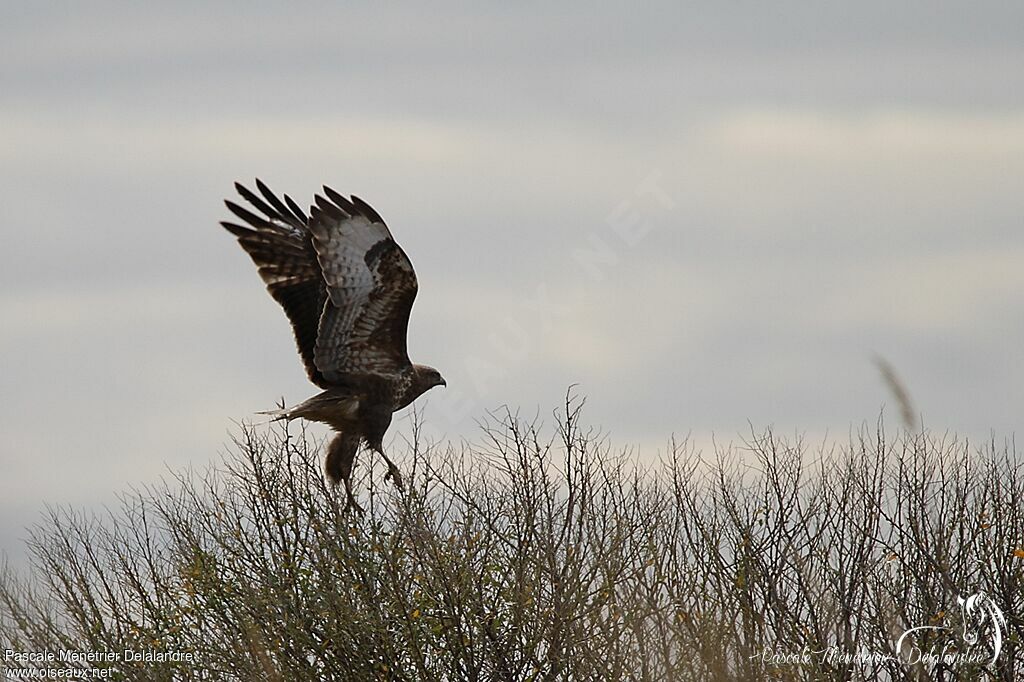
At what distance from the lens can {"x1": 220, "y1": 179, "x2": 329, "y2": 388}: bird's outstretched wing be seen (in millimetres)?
12867

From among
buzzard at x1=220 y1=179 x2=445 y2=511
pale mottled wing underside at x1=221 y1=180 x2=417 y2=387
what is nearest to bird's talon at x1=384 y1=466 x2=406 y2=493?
buzzard at x1=220 y1=179 x2=445 y2=511

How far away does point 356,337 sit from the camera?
37.8ft

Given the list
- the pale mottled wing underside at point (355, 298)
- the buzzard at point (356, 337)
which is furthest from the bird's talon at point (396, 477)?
the pale mottled wing underside at point (355, 298)

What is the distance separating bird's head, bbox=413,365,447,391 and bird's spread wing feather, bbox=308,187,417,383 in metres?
0.39

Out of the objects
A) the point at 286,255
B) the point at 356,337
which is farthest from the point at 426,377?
the point at 286,255

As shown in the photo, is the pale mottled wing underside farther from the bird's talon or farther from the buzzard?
the bird's talon

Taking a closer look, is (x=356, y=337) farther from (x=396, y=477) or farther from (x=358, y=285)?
(x=396, y=477)

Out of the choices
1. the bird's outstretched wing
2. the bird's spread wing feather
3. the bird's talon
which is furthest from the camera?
the bird's outstretched wing

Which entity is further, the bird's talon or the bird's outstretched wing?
the bird's outstretched wing

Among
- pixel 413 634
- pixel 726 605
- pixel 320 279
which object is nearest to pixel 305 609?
pixel 413 634

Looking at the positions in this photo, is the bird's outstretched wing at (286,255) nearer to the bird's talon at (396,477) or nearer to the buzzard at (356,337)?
the buzzard at (356,337)

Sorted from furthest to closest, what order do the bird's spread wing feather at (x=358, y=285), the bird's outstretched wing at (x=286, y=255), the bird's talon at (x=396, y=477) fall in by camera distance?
the bird's outstretched wing at (x=286, y=255) < the bird's talon at (x=396, y=477) < the bird's spread wing feather at (x=358, y=285)

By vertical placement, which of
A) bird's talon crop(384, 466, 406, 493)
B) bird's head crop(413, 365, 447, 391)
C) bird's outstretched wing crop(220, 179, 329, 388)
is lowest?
bird's talon crop(384, 466, 406, 493)

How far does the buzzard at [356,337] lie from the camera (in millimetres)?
11117
